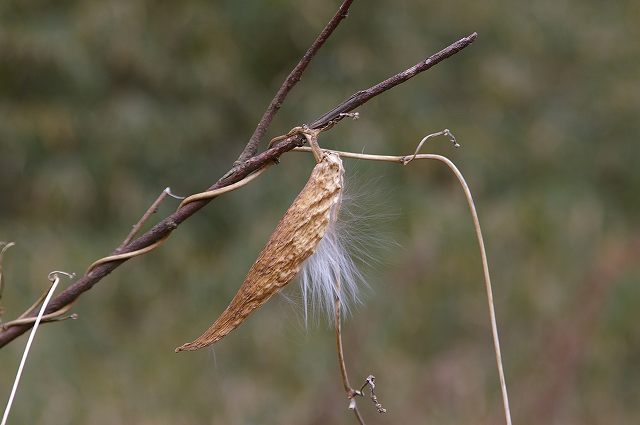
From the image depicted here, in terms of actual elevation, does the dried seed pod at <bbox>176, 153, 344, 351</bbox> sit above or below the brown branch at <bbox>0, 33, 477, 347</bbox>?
below

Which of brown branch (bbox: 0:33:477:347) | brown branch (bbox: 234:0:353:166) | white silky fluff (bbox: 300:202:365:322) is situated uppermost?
brown branch (bbox: 234:0:353:166)

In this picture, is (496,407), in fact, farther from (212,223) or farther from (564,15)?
(564,15)

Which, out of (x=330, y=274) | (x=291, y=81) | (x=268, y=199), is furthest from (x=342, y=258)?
(x=268, y=199)

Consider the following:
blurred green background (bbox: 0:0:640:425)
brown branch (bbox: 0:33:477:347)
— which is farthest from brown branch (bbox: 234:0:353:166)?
blurred green background (bbox: 0:0:640:425)

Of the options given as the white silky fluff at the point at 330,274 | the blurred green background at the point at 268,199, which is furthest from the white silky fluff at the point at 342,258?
the blurred green background at the point at 268,199

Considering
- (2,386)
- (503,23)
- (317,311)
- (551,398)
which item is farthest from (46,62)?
(317,311)

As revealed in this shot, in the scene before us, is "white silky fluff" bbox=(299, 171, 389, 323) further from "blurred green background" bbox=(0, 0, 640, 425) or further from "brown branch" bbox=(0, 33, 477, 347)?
"blurred green background" bbox=(0, 0, 640, 425)
